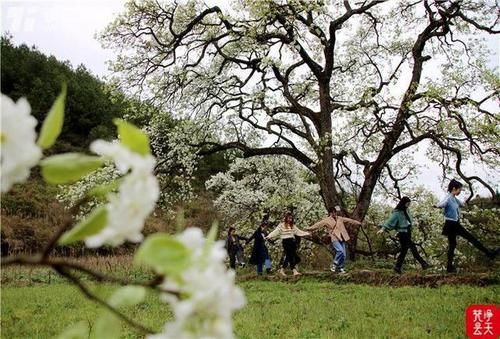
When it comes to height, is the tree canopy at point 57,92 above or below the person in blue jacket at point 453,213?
above

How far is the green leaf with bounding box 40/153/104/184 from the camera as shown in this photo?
590mm

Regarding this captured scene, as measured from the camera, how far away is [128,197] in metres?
0.56

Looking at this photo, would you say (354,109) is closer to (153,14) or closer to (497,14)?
(497,14)

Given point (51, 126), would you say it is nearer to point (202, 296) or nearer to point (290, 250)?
point (202, 296)

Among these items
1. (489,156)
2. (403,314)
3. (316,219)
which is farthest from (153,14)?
(403,314)

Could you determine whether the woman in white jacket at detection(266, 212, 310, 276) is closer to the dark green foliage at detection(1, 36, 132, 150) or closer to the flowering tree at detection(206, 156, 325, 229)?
the flowering tree at detection(206, 156, 325, 229)

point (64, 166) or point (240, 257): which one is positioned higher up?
point (240, 257)

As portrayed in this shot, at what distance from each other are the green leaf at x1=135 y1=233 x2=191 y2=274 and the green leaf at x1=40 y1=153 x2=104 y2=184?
126 millimetres

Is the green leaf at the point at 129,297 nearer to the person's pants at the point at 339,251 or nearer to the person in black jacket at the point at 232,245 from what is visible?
the person's pants at the point at 339,251

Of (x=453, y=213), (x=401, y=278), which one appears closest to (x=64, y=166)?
(x=453, y=213)

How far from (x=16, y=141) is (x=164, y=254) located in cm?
17

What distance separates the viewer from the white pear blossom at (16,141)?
0.56 meters

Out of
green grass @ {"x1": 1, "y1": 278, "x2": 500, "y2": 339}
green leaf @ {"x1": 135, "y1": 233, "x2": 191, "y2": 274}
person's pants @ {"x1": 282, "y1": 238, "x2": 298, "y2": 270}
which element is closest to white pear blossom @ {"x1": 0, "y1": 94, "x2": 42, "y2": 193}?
green leaf @ {"x1": 135, "y1": 233, "x2": 191, "y2": 274}

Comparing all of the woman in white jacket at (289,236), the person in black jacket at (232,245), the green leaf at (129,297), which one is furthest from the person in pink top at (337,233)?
the green leaf at (129,297)
